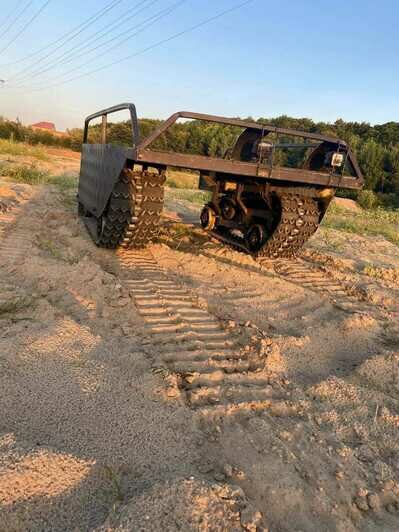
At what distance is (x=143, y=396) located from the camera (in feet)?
8.11

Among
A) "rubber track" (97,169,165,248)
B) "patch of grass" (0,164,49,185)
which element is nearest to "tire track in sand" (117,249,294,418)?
"rubber track" (97,169,165,248)

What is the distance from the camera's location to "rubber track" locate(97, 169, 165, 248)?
496 centimetres

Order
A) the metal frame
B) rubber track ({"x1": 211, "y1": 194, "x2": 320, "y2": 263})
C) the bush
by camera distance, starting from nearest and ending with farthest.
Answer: the metal frame < rubber track ({"x1": 211, "y1": 194, "x2": 320, "y2": 263}) < the bush

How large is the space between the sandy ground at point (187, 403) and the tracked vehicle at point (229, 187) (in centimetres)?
78

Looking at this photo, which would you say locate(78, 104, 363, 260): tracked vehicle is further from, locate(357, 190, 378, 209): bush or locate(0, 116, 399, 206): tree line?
locate(357, 190, 378, 209): bush

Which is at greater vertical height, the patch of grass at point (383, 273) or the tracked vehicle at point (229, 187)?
the tracked vehicle at point (229, 187)

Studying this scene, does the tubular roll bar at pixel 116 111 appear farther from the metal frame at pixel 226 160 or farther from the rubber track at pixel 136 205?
the rubber track at pixel 136 205

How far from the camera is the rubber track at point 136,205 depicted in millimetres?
4957

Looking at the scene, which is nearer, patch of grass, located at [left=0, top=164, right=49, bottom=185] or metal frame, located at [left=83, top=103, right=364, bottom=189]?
metal frame, located at [left=83, top=103, right=364, bottom=189]

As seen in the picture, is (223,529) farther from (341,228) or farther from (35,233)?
(341,228)

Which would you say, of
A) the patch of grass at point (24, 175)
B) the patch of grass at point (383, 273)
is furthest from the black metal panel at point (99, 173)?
the patch of grass at point (24, 175)

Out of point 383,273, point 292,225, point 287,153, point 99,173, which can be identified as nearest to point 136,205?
point 99,173

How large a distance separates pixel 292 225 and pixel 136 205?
2.04 metres

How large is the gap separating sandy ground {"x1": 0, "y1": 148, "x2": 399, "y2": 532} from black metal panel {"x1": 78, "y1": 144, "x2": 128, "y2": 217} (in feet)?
3.19
